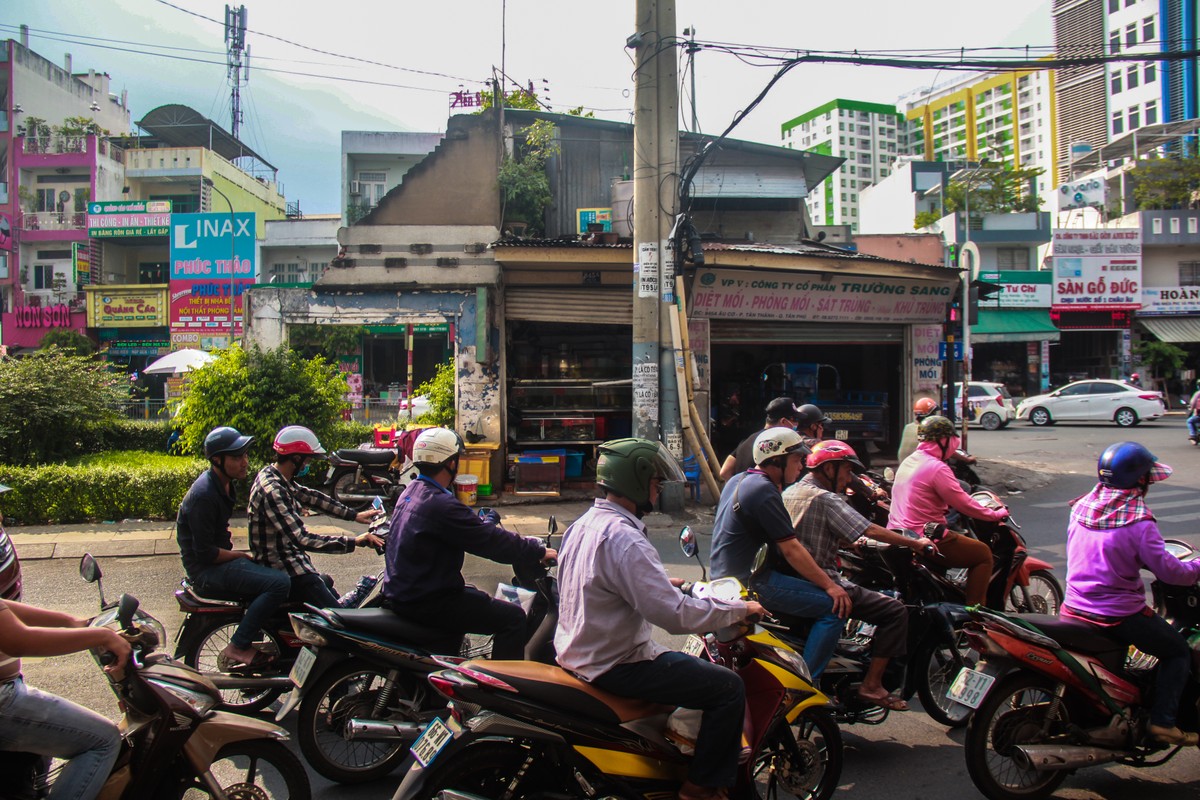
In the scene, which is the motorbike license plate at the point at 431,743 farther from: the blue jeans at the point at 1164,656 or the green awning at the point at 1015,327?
the green awning at the point at 1015,327

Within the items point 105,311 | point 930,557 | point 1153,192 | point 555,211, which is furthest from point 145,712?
point 1153,192

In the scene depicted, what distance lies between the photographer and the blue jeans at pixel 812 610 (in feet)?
13.3

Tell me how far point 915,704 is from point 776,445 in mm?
2092

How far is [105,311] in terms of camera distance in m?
30.6

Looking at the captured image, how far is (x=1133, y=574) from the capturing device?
3.75 m

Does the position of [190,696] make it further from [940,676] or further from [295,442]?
[940,676]

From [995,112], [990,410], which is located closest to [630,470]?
[990,410]

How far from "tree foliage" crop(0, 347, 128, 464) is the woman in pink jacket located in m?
11.7

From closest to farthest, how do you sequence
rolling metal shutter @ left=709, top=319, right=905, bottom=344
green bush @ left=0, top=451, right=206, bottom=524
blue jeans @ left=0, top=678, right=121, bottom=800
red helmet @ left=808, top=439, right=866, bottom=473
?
1. blue jeans @ left=0, top=678, right=121, bottom=800
2. red helmet @ left=808, top=439, right=866, bottom=473
3. green bush @ left=0, top=451, right=206, bottom=524
4. rolling metal shutter @ left=709, top=319, right=905, bottom=344

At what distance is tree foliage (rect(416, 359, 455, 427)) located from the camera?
12288 mm

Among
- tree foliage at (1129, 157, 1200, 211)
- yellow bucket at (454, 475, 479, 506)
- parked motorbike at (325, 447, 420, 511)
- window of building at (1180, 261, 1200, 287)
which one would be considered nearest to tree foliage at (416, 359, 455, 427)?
parked motorbike at (325, 447, 420, 511)

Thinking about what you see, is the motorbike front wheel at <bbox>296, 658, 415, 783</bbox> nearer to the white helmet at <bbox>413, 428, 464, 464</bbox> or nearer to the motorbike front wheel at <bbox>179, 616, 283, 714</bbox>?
the motorbike front wheel at <bbox>179, 616, 283, 714</bbox>

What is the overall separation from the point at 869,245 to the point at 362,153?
17.6 metres

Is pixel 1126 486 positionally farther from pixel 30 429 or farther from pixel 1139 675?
pixel 30 429
